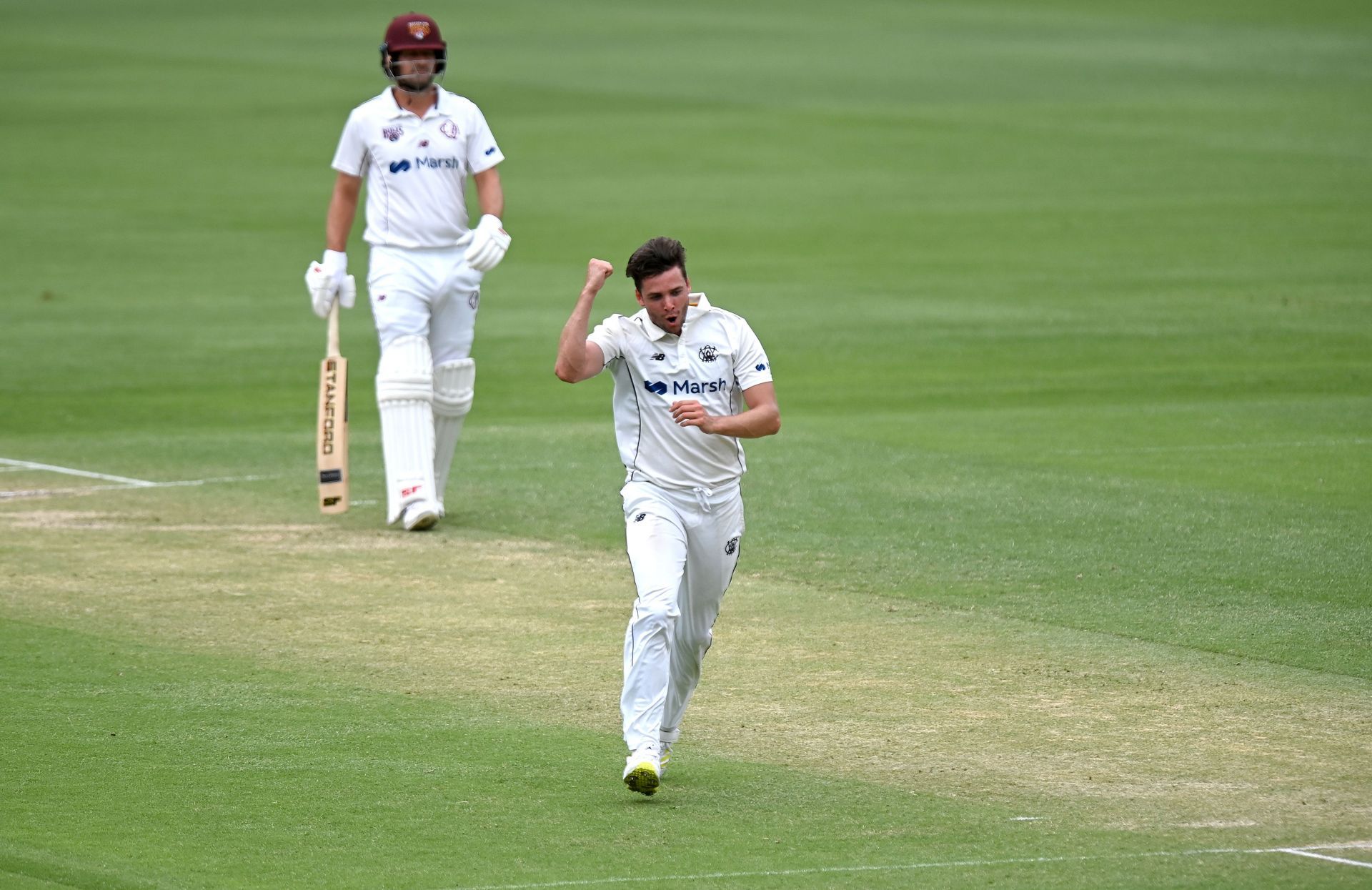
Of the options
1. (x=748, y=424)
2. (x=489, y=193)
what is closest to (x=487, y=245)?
(x=489, y=193)

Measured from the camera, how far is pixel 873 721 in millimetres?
8086

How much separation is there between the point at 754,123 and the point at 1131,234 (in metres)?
10.4

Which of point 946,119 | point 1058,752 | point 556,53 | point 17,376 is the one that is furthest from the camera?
point 556,53

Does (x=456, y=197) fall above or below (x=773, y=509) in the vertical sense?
above

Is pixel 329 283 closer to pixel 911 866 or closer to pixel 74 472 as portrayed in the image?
pixel 74 472

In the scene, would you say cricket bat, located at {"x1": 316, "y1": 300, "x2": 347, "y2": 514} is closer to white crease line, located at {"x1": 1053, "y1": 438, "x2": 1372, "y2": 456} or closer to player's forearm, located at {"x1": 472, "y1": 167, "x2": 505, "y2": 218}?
player's forearm, located at {"x1": 472, "y1": 167, "x2": 505, "y2": 218}

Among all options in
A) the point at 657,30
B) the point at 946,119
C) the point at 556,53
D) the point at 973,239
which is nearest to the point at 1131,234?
the point at 973,239

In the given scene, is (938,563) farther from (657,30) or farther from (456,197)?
(657,30)

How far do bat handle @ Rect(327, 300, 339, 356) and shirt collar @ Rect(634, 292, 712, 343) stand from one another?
452 cm

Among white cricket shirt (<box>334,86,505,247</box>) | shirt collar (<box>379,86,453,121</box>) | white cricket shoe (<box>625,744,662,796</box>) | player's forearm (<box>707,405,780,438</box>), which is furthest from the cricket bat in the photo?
white cricket shoe (<box>625,744,662,796</box>)

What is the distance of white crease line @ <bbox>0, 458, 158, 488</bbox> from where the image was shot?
1316 cm

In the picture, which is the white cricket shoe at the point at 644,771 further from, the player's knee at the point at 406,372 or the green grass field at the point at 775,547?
the player's knee at the point at 406,372

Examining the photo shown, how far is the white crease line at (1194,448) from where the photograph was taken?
534 inches

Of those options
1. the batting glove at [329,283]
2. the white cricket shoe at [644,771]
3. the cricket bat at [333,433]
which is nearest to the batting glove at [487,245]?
the batting glove at [329,283]
